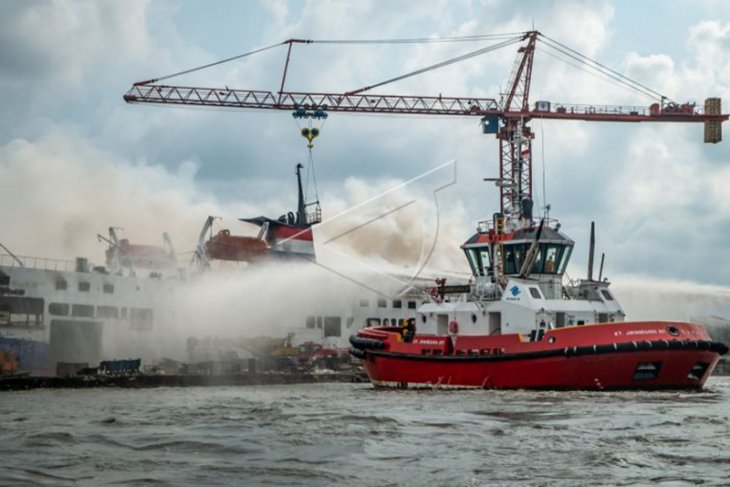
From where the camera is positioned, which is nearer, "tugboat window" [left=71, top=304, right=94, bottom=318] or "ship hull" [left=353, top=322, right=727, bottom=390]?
"ship hull" [left=353, top=322, right=727, bottom=390]

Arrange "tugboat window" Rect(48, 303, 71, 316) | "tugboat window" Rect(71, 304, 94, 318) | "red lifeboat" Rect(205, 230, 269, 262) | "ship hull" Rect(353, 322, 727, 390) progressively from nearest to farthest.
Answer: "ship hull" Rect(353, 322, 727, 390)
"tugboat window" Rect(48, 303, 71, 316)
"tugboat window" Rect(71, 304, 94, 318)
"red lifeboat" Rect(205, 230, 269, 262)

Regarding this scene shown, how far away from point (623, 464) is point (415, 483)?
185 inches

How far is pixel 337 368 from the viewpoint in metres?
64.9

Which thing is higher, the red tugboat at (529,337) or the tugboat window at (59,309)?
the tugboat window at (59,309)

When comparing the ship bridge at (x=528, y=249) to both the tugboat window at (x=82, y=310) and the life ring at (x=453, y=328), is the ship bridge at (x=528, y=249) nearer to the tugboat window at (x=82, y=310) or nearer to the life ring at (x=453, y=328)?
the life ring at (x=453, y=328)

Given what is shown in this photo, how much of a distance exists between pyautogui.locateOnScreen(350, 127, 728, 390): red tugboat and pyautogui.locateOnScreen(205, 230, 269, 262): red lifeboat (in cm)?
2813

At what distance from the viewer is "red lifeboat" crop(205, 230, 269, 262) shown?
7400cm

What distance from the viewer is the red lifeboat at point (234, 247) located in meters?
74.0

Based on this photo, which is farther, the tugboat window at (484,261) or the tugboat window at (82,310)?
→ the tugboat window at (82,310)

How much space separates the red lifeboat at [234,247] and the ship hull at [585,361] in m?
35.8

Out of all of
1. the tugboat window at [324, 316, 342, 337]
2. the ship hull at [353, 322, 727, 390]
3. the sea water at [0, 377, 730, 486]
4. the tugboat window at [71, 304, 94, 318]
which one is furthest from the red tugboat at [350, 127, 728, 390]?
the tugboat window at [324, 316, 342, 337]

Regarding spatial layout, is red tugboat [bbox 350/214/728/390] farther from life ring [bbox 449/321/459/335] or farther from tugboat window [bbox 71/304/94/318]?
tugboat window [bbox 71/304/94/318]

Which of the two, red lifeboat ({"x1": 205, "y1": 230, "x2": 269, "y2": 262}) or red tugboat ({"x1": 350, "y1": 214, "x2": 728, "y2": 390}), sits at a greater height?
red lifeboat ({"x1": 205, "y1": 230, "x2": 269, "y2": 262})

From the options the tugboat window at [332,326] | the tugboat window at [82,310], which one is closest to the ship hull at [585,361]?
the tugboat window at [82,310]
